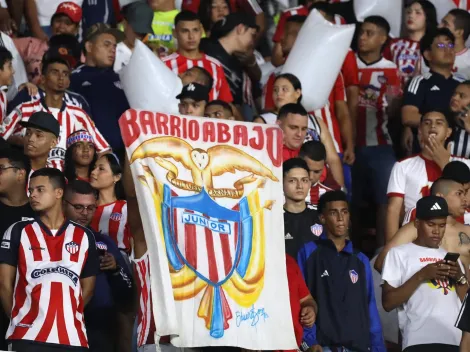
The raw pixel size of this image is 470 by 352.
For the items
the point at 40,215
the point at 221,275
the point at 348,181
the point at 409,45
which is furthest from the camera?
the point at 409,45

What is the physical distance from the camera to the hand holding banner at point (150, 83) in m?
9.33

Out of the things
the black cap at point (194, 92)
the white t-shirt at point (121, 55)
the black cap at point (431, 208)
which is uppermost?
the white t-shirt at point (121, 55)

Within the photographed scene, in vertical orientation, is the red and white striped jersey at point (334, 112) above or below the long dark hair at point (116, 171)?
above

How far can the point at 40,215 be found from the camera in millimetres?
7254

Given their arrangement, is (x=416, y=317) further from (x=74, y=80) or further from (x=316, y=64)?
(x=74, y=80)

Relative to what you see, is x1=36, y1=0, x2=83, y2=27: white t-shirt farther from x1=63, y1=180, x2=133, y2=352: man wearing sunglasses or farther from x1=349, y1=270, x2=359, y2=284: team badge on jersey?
x1=349, y1=270, x2=359, y2=284: team badge on jersey

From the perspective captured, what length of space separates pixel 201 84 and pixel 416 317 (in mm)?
2565

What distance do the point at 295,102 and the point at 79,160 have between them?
170 cm

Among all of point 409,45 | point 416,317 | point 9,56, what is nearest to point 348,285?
point 416,317

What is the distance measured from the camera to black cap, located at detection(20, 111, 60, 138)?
8.70 meters

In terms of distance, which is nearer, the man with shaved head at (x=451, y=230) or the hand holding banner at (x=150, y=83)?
the man with shaved head at (x=451, y=230)

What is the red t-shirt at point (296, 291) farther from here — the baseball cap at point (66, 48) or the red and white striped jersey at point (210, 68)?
the baseball cap at point (66, 48)

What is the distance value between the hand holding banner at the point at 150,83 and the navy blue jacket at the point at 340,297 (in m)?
2.00
